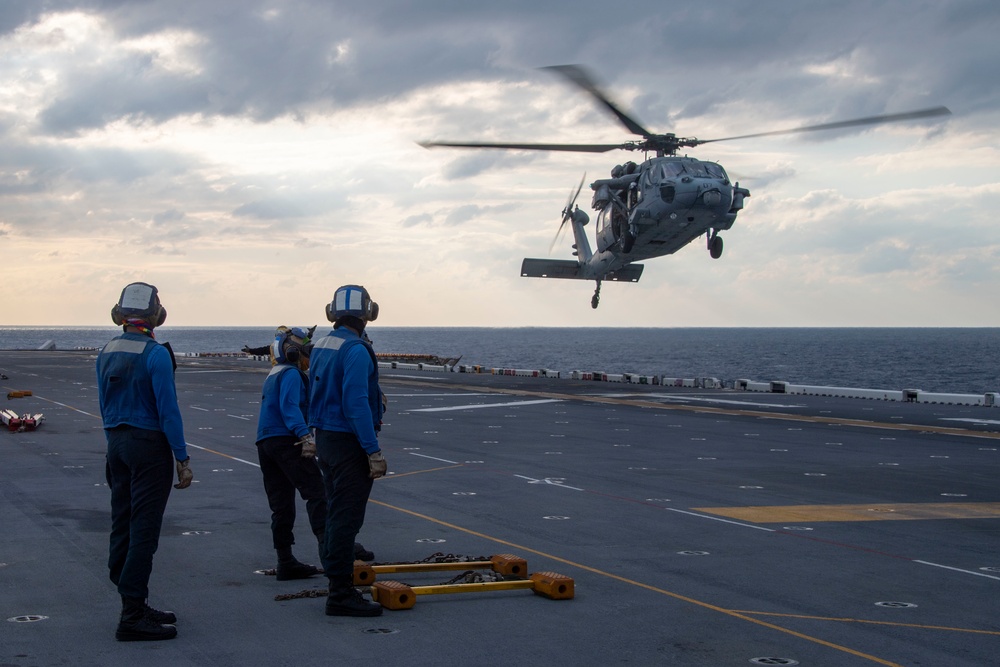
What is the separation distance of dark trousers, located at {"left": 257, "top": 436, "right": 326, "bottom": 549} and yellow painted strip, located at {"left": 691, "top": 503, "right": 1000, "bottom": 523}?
558cm

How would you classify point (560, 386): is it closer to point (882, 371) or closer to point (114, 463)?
point (114, 463)

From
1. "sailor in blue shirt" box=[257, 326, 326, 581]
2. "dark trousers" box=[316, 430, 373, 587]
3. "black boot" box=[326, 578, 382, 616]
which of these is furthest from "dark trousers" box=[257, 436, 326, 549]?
"black boot" box=[326, 578, 382, 616]

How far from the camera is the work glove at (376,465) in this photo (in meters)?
7.62

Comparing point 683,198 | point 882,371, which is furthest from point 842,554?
point 882,371

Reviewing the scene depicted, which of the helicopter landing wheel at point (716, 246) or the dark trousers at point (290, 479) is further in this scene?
the helicopter landing wheel at point (716, 246)

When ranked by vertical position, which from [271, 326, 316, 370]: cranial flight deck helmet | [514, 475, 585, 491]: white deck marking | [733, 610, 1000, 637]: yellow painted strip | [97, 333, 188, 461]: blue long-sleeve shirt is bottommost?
[514, 475, 585, 491]: white deck marking

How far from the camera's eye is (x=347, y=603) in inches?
300

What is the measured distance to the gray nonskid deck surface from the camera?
6.89 m

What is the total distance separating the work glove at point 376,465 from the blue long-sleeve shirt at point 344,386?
0.05m

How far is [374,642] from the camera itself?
6930 mm

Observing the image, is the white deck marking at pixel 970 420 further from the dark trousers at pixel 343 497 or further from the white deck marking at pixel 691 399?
the dark trousers at pixel 343 497

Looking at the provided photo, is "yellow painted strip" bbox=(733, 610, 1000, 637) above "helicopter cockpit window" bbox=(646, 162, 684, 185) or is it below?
below

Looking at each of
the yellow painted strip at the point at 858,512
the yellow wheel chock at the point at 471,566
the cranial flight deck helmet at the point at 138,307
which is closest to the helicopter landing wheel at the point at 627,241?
the yellow painted strip at the point at 858,512

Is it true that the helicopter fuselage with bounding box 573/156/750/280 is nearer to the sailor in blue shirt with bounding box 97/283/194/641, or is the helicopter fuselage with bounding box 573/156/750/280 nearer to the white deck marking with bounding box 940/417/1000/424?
the white deck marking with bounding box 940/417/1000/424
